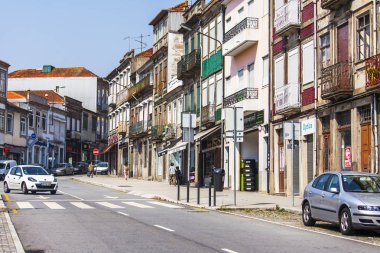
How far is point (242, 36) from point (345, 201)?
75.7 ft

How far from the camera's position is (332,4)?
2839 cm

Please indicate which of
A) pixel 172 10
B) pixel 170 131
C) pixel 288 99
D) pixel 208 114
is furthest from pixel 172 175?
pixel 288 99

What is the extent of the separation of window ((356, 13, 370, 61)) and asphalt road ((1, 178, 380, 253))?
27.0 feet

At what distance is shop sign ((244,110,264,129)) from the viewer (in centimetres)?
3831

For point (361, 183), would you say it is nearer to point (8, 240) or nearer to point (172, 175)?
point (8, 240)

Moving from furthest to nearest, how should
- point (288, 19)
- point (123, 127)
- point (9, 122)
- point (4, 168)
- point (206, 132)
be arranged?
point (123, 127)
point (9, 122)
point (4, 168)
point (206, 132)
point (288, 19)

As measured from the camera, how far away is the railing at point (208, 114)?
4600 cm

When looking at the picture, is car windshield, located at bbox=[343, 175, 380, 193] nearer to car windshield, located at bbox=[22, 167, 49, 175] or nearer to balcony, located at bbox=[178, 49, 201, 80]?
car windshield, located at bbox=[22, 167, 49, 175]

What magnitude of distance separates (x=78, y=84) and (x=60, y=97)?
8.67 metres

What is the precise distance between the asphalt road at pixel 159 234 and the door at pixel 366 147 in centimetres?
621

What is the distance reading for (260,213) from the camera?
23.9 m

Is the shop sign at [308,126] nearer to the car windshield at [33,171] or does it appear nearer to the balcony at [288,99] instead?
the balcony at [288,99]

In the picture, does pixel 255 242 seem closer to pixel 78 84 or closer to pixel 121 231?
pixel 121 231

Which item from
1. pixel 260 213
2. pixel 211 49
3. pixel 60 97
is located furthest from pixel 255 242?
pixel 60 97
